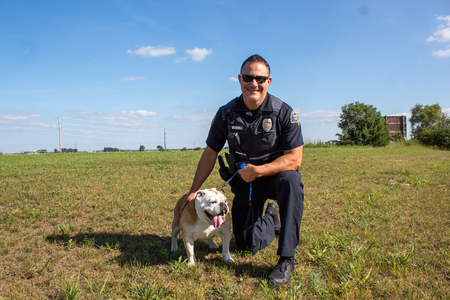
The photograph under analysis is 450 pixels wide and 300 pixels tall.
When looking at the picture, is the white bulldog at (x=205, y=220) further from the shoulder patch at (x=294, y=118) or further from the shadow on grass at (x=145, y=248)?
the shoulder patch at (x=294, y=118)

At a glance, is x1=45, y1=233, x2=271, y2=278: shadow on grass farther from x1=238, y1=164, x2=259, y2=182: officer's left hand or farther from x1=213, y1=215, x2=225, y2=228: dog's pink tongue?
x1=238, y1=164, x2=259, y2=182: officer's left hand

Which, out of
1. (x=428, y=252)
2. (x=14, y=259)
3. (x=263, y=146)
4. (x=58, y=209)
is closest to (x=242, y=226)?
(x=263, y=146)

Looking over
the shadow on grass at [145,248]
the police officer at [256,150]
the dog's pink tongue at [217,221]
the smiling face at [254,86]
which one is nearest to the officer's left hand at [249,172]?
the police officer at [256,150]

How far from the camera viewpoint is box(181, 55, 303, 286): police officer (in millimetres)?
2943

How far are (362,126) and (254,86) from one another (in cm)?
3612

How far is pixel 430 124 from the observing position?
50562mm

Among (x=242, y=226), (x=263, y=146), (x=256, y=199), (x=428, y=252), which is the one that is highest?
(x=263, y=146)

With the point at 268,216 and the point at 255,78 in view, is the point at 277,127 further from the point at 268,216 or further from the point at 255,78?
the point at 268,216

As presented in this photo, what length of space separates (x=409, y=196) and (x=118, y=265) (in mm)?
5572

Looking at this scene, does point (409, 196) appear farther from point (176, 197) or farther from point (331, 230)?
point (176, 197)

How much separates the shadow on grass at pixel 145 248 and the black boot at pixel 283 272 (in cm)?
18

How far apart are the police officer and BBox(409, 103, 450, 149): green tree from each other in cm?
3642

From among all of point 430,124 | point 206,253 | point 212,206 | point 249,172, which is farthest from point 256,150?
point 430,124

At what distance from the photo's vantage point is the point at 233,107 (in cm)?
339
